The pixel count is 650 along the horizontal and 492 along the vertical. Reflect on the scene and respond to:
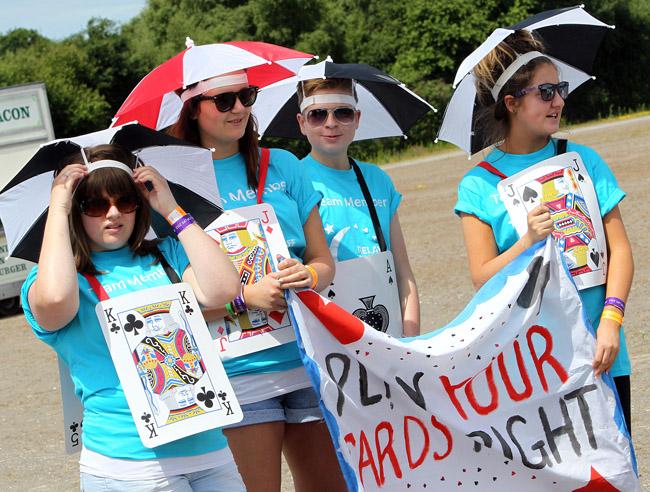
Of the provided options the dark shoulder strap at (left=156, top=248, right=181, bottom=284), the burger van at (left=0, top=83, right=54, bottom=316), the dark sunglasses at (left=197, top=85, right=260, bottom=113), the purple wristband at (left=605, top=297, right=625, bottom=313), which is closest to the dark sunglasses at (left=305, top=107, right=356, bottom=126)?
the dark sunglasses at (left=197, top=85, right=260, bottom=113)

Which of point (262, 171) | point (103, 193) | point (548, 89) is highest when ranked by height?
point (548, 89)

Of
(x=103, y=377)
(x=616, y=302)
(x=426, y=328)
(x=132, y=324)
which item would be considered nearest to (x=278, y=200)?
(x=132, y=324)

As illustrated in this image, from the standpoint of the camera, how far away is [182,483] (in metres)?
3.24

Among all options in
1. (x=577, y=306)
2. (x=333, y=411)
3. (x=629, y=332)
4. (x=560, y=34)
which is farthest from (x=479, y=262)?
(x=629, y=332)

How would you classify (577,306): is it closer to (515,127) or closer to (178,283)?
(515,127)

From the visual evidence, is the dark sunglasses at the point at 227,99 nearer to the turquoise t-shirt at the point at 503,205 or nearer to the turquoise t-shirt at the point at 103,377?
the turquoise t-shirt at the point at 103,377

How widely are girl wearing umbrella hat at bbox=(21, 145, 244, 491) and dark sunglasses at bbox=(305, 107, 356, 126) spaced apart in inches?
41.5

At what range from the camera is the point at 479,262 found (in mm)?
3951

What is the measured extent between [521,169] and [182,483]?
183 centimetres

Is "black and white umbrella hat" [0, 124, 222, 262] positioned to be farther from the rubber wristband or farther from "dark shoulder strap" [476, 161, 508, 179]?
"dark shoulder strap" [476, 161, 508, 179]

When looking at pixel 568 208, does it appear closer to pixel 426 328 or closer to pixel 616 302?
pixel 616 302

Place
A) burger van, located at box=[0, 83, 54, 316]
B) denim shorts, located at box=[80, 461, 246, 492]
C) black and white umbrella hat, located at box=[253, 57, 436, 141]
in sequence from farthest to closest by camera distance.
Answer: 1. burger van, located at box=[0, 83, 54, 316]
2. black and white umbrella hat, located at box=[253, 57, 436, 141]
3. denim shorts, located at box=[80, 461, 246, 492]

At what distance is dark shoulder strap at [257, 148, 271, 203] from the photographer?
153 inches

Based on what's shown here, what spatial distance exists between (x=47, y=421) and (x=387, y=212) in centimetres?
501
